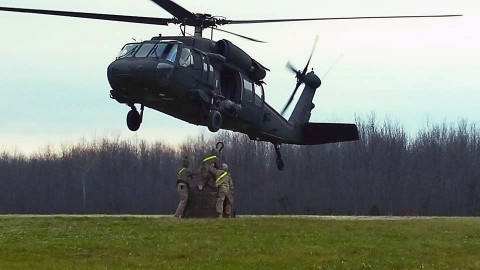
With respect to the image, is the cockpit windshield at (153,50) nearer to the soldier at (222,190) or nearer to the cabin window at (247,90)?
the cabin window at (247,90)

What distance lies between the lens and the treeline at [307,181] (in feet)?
216

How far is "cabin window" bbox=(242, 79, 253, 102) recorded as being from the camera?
2392 cm

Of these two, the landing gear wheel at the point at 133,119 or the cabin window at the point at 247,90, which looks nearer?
the landing gear wheel at the point at 133,119

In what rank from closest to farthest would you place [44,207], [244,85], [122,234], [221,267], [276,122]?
[221,267] < [122,234] < [244,85] < [276,122] < [44,207]

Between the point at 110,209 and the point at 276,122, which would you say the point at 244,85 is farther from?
the point at 110,209

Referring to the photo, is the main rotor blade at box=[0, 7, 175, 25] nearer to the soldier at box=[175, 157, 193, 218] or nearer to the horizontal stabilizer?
the soldier at box=[175, 157, 193, 218]

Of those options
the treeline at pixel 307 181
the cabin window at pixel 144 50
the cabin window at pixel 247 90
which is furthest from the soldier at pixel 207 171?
the treeline at pixel 307 181

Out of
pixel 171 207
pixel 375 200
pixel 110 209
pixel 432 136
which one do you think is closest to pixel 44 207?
pixel 110 209

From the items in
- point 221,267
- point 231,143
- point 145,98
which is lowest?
point 221,267

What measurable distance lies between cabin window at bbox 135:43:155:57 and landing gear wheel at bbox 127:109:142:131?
1.97 m

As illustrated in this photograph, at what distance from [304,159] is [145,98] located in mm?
52815

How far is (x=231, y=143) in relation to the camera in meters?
77.6

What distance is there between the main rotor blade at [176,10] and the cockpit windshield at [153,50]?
0.97m

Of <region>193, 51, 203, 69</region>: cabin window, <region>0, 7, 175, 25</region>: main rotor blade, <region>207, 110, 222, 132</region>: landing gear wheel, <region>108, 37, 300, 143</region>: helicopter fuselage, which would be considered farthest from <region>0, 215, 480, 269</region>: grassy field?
<region>0, 7, 175, 25</region>: main rotor blade
